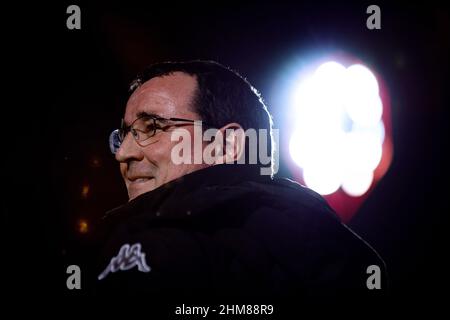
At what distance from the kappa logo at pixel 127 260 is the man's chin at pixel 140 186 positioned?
0.80 m

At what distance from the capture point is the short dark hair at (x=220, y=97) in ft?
6.64

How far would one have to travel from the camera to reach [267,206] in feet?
4.41

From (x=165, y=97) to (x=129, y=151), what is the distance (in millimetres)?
281

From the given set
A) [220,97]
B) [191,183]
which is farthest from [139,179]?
[191,183]

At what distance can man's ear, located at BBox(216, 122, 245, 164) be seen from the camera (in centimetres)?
198

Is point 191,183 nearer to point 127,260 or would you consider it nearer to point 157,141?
point 127,260

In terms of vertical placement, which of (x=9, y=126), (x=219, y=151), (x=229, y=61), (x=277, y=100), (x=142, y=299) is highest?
(x=229, y=61)

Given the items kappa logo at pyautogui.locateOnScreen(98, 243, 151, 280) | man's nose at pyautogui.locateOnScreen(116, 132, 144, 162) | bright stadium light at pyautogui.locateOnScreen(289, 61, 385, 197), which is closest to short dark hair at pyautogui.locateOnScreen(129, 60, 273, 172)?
man's nose at pyautogui.locateOnScreen(116, 132, 144, 162)

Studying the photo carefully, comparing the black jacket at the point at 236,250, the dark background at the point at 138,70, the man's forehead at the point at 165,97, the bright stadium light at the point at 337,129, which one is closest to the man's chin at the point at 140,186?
the man's forehead at the point at 165,97

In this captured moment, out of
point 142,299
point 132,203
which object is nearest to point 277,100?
point 132,203

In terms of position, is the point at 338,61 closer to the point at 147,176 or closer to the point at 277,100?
the point at 277,100

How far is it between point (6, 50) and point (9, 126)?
1.55ft

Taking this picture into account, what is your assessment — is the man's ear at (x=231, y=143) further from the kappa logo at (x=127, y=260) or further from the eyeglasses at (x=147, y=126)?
the kappa logo at (x=127, y=260)
